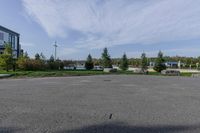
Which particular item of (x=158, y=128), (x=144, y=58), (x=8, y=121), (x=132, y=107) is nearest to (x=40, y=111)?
Result: (x=8, y=121)

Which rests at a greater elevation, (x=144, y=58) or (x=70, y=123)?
(x=144, y=58)

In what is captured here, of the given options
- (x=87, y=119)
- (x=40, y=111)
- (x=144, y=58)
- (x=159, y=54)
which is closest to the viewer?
(x=87, y=119)

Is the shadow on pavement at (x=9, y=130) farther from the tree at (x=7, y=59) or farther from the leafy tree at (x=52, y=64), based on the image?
the leafy tree at (x=52, y=64)

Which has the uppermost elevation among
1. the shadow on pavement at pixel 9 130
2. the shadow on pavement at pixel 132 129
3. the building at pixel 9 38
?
the building at pixel 9 38

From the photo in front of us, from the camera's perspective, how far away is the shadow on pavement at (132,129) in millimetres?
5555

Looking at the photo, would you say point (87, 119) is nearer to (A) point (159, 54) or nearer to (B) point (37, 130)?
(B) point (37, 130)

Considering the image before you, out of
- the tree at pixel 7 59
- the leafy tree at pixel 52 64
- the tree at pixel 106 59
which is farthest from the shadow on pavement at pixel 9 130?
the tree at pixel 106 59

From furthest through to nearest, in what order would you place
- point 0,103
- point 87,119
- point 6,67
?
point 6,67 → point 0,103 → point 87,119

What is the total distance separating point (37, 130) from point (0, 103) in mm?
4235

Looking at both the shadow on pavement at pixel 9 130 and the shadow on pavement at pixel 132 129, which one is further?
the shadow on pavement at pixel 132 129

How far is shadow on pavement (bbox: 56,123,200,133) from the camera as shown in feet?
18.2

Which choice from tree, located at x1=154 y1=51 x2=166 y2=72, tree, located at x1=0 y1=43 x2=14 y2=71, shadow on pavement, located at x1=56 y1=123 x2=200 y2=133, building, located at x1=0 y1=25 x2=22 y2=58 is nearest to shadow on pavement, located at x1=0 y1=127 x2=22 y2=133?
shadow on pavement, located at x1=56 y1=123 x2=200 y2=133

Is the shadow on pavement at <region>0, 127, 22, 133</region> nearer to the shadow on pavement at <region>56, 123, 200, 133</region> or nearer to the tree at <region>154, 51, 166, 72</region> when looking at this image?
the shadow on pavement at <region>56, 123, 200, 133</region>

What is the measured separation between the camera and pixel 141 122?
6.41 meters
